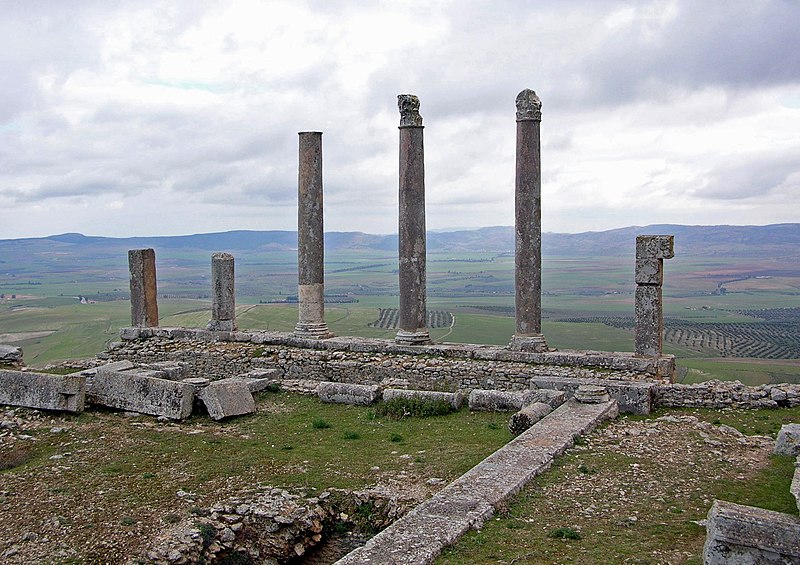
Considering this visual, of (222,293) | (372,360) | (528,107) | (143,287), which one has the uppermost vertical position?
(528,107)

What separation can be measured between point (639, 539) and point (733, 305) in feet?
183

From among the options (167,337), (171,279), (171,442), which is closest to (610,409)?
(171,442)

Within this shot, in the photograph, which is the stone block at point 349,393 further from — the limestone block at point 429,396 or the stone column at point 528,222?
the stone column at point 528,222

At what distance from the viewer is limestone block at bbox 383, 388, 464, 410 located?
48.5ft

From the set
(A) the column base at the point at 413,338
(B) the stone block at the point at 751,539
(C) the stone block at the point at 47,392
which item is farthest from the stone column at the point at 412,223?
(B) the stone block at the point at 751,539

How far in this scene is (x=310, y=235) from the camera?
19453mm

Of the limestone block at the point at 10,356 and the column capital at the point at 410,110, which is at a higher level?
the column capital at the point at 410,110

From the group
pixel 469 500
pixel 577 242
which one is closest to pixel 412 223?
pixel 469 500

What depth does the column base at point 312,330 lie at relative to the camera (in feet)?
63.6

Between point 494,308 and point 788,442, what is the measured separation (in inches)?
1935

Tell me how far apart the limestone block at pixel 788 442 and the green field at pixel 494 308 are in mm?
14791

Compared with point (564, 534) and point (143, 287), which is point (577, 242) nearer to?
point (143, 287)

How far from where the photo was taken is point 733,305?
194ft

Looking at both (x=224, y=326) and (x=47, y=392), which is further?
(x=224, y=326)
